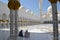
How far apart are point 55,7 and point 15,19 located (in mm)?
1209

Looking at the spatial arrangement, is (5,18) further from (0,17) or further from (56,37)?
(56,37)

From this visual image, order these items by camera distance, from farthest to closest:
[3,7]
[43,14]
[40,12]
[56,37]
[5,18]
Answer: [43,14] → [40,12] → [5,18] → [3,7] → [56,37]

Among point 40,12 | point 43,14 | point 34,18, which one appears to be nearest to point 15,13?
point 40,12

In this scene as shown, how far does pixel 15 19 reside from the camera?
147 inches

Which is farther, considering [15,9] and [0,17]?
[0,17]

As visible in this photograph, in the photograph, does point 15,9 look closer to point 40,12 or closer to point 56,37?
point 56,37

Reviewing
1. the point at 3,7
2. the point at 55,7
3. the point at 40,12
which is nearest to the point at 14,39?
the point at 55,7

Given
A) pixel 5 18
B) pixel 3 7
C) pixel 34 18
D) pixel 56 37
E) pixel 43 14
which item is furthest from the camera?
pixel 34 18

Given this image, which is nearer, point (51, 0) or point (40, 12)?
point (51, 0)

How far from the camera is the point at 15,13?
3.78 m

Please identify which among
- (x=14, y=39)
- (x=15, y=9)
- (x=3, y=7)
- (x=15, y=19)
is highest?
(x=3, y=7)

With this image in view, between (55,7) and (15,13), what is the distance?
1189 millimetres

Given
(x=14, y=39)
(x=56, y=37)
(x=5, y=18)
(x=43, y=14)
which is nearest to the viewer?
(x=56, y=37)

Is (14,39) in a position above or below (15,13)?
below
